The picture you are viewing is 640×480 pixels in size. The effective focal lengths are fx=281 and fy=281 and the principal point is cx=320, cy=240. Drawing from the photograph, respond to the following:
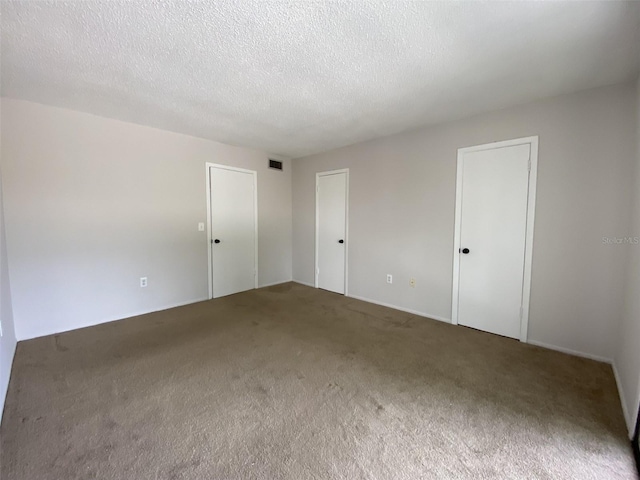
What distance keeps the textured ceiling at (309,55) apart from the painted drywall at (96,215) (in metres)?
0.39

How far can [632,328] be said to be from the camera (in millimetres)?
1855

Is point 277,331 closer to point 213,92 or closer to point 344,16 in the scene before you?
point 213,92

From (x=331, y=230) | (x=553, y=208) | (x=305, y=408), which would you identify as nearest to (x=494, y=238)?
(x=553, y=208)

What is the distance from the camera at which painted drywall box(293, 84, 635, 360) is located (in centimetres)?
235

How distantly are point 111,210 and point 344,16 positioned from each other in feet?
10.4

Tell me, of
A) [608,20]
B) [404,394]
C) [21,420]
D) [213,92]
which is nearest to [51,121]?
[213,92]

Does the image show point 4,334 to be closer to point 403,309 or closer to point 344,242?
point 344,242

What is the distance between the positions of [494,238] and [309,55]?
2496 millimetres

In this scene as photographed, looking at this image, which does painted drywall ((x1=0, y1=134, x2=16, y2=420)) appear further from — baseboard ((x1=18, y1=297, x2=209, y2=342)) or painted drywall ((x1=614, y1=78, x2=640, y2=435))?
painted drywall ((x1=614, y1=78, x2=640, y2=435))

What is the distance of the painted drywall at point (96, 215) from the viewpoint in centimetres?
274

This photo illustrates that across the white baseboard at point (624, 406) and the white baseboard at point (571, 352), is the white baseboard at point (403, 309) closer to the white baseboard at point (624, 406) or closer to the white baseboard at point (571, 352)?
the white baseboard at point (571, 352)

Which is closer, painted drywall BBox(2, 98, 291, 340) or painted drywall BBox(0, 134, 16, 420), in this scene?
painted drywall BBox(0, 134, 16, 420)

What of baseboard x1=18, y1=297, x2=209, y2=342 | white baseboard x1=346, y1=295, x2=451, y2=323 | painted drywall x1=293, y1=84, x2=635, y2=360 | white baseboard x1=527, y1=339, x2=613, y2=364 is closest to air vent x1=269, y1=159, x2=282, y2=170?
painted drywall x1=293, y1=84, x2=635, y2=360

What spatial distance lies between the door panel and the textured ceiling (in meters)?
0.59
